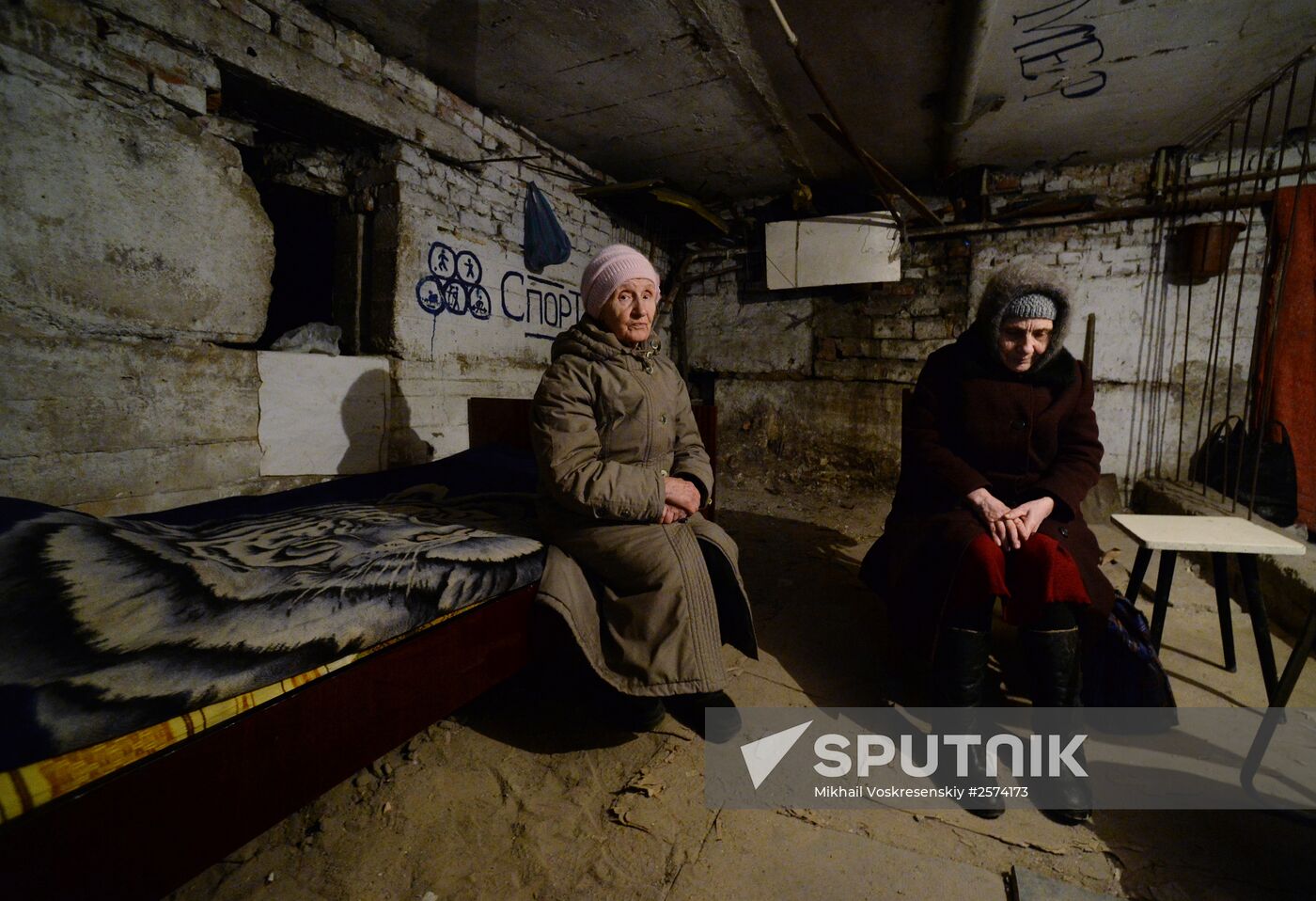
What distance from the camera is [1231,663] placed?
2.30m

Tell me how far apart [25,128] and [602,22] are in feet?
8.73

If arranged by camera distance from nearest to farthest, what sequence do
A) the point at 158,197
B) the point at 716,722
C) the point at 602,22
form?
the point at 716,722, the point at 158,197, the point at 602,22

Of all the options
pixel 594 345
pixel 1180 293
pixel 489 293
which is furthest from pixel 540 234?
pixel 1180 293

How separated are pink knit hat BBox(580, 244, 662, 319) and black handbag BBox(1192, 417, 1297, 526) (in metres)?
4.41

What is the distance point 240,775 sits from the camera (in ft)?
3.76

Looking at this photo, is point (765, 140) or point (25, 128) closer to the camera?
point (25, 128)

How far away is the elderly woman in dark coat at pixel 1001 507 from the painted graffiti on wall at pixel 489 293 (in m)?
3.16

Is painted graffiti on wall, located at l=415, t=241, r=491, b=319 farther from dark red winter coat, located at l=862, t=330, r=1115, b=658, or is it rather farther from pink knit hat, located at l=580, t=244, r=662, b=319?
dark red winter coat, located at l=862, t=330, r=1115, b=658

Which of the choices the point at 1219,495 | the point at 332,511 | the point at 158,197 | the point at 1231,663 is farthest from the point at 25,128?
the point at 1219,495

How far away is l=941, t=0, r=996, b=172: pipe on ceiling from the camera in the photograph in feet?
9.08

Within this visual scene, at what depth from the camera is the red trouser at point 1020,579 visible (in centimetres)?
166

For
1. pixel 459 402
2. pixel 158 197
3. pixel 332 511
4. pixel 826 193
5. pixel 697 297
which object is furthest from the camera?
pixel 697 297

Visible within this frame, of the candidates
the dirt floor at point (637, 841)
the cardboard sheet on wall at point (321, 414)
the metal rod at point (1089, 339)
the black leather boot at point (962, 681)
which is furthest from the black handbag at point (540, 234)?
the metal rod at point (1089, 339)

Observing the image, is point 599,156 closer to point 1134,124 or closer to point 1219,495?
point 1134,124
